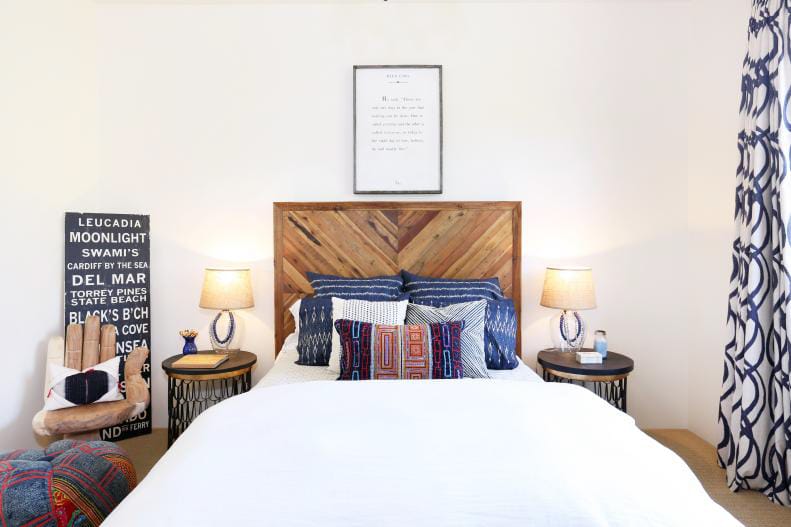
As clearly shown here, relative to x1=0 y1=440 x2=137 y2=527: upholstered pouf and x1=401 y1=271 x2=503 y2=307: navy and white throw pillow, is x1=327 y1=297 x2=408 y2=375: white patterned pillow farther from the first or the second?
x1=0 y1=440 x2=137 y2=527: upholstered pouf

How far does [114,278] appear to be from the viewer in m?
3.06

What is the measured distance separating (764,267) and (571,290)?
36.5 inches

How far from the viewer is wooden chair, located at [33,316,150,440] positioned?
8.21 feet

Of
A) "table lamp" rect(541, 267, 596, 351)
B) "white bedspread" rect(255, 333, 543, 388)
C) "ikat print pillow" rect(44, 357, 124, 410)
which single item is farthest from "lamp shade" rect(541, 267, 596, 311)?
"ikat print pillow" rect(44, 357, 124, 410)

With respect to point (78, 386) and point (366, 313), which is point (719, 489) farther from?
point (78, 386)

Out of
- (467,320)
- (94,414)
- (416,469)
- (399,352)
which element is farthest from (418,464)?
(94,414)

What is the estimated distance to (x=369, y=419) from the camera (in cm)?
153

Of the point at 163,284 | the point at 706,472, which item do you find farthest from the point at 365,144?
the point at 706,472

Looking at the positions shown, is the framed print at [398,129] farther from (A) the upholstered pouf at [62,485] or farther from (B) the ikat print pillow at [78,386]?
(A) the upholstered pouf at [62,485]

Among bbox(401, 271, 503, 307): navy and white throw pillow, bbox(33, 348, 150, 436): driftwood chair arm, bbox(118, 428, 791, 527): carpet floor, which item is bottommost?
bbox(118, 428, 791, 527): carpet floor

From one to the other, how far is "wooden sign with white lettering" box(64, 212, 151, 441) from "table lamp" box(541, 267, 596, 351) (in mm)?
2601

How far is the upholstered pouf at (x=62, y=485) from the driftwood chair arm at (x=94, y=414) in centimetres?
64

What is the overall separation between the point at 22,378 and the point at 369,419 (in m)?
2.36

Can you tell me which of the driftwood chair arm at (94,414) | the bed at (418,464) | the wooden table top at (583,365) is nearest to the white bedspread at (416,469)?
the bed at (418,464)
